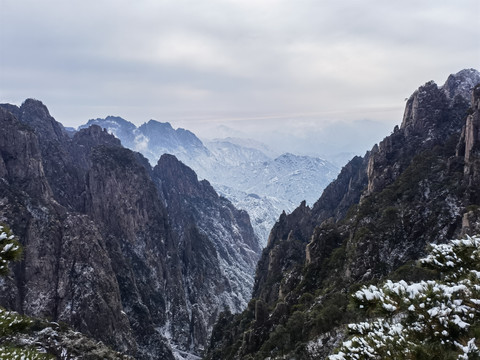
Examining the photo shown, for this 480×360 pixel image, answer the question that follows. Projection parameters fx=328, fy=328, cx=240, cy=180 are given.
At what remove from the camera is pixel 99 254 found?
12106 cm

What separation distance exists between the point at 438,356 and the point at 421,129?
97070 millimetres

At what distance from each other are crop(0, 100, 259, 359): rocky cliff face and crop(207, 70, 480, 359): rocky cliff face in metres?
42.3

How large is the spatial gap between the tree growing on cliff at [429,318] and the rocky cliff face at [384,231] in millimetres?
34235

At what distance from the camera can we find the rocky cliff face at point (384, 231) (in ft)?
163

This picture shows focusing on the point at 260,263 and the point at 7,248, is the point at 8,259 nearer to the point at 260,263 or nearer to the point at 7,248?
the point at 7,248

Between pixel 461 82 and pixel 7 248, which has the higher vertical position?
pixel 461 82

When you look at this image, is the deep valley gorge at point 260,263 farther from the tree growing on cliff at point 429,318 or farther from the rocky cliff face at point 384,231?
the rocky cliff face at point 384,231

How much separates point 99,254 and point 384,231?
101 meters

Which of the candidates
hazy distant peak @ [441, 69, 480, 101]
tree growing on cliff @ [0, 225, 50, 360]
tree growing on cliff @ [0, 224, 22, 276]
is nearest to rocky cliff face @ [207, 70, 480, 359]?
hazy distant peak @ [441, 69, 480, 101]

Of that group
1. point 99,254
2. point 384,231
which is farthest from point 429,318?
point 99,254

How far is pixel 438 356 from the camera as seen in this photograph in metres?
8.38

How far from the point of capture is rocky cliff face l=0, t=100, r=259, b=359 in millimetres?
105562

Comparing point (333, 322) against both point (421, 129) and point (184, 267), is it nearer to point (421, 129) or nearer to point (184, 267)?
point (421, 129)

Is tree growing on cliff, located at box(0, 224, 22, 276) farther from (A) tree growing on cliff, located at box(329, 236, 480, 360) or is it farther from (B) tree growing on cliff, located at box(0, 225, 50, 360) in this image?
(A) tree growing on cliff, located at box(329, 236, 480, 360)
